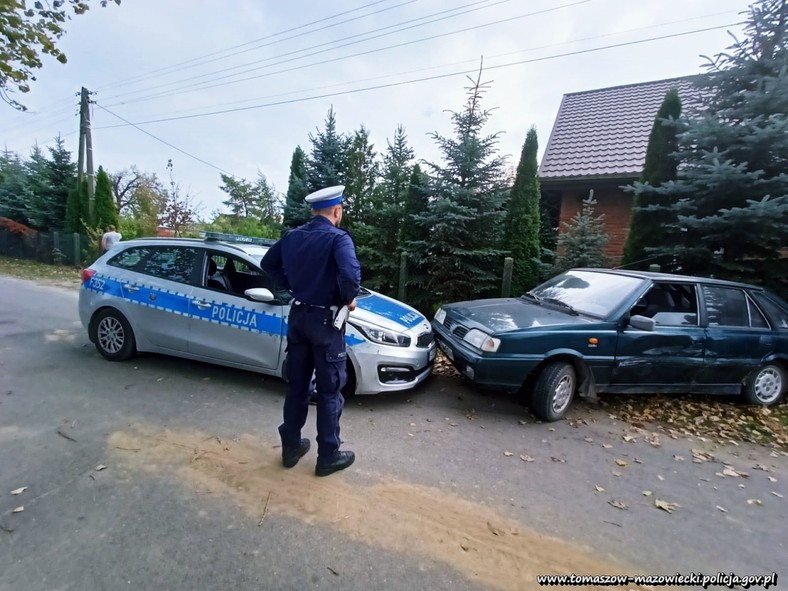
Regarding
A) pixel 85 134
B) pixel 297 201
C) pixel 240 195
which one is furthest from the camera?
pixel 240 195

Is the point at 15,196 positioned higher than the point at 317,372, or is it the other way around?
the point at 15,196

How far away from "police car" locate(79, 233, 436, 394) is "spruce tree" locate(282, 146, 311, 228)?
6264mm

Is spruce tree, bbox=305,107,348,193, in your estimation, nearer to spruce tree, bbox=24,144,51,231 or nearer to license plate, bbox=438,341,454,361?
license plate, bbox=438,341,454,361

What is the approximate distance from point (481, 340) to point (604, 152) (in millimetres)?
8647

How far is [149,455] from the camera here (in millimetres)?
3098

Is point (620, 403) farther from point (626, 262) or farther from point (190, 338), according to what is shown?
point (190, 338)

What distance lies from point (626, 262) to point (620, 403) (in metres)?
3.57

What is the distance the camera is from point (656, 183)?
7344 mm

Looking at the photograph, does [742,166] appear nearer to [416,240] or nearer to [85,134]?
[416,240]

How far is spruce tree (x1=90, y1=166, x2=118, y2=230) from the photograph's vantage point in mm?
16453

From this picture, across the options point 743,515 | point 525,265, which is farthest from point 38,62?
point 743,515

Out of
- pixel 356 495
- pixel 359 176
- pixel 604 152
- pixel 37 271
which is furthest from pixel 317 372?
pixel 37 271

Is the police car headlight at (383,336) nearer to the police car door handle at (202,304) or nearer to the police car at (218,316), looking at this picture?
the police car at (218,316)

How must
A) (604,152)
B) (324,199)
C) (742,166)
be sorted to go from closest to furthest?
(324,199), (742,166), (604,152)
